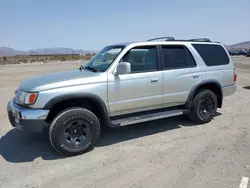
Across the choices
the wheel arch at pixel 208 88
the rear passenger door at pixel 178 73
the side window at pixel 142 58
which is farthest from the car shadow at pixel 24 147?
the wheel arch at pixel 208 88

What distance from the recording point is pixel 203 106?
17.6 ft

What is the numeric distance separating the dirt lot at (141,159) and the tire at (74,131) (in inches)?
6.8

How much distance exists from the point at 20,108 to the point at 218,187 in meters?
3.21

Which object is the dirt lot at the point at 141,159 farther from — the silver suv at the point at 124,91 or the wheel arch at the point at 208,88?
the wheel arch at the point at 208,88

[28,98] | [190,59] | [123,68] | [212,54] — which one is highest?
[212,54]

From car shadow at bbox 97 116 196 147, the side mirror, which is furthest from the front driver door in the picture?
car shadow at bbox 97 116 196 147

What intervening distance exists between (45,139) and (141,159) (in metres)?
2.14

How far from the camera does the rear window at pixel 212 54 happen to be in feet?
17.2

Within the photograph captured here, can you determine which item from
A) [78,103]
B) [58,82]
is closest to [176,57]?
[78,103]

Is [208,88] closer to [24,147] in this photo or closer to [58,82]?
[58,82]

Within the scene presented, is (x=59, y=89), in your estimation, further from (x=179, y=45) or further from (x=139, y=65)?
(x=179, y=45)

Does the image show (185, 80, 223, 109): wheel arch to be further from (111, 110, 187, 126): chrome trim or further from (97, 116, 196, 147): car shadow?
(97, 116, 196, 147): car shadow

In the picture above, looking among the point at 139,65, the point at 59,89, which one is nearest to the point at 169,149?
the point at 139,65

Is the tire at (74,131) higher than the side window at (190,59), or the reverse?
the side window at (190,59)
